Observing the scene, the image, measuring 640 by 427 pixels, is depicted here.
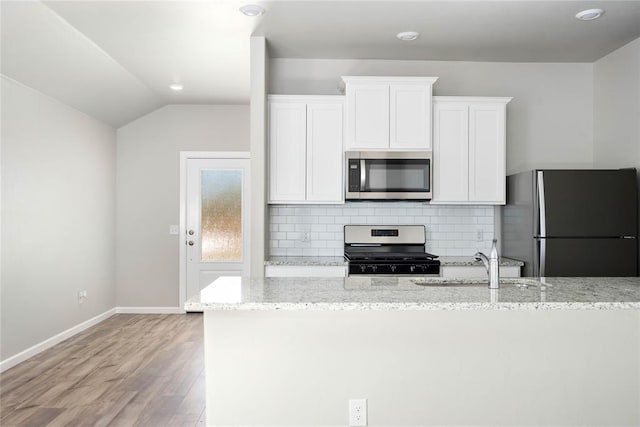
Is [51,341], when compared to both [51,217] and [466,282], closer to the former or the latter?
[51,217]

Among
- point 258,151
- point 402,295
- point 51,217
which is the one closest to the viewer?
point 402,295

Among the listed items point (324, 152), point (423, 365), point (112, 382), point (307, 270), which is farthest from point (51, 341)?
point (423, 365)

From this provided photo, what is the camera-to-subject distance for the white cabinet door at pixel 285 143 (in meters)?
3.99

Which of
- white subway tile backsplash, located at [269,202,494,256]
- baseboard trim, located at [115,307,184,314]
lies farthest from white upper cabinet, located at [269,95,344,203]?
baseboard trim, located at [115,307,184,314]

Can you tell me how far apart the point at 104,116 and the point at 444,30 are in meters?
3.73

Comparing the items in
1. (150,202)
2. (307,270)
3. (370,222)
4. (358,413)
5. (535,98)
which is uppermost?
(535,98)

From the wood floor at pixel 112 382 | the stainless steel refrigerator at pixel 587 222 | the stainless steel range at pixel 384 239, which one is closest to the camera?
the wood floor at pixel 112 382

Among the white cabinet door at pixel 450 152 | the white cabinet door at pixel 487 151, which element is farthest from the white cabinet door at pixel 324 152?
the white cabinet door at pixel 487 151

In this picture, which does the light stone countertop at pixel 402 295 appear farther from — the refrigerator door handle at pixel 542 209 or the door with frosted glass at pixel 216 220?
the door with frosted glass at pixel 216 220

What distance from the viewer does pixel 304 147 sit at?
13.1ft

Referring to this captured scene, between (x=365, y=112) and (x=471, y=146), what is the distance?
3.01 ft

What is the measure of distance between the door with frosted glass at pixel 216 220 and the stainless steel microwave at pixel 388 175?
91.8 inches

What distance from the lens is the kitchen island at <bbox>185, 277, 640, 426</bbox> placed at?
7.27 feet

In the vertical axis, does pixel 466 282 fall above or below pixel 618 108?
below
